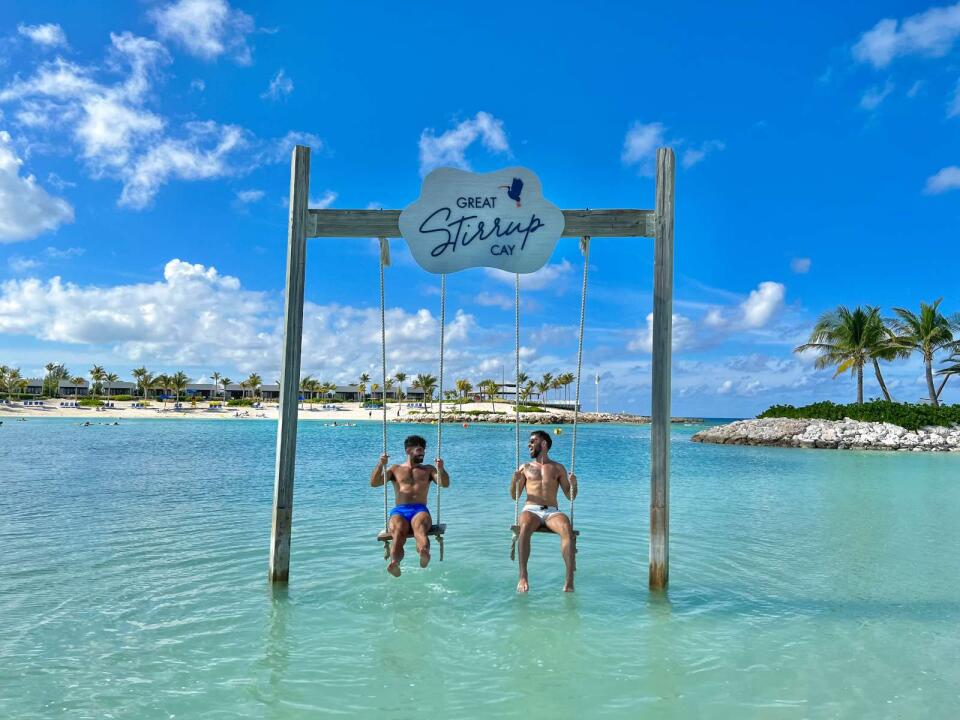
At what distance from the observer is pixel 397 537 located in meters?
6.70

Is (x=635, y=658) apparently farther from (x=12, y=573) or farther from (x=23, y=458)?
(x=23, y=458)

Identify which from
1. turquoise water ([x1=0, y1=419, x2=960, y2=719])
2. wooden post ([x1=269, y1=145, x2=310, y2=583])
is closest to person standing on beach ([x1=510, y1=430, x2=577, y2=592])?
turquoise water ([x1=0, y1=419, x2=960, y2=719])

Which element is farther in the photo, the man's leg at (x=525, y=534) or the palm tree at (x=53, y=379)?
the palm tree at (x=53, y=379)

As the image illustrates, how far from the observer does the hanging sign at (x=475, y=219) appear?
7180 millimetres

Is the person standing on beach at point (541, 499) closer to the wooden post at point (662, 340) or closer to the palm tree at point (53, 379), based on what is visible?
the wooden post at point (662, 340)

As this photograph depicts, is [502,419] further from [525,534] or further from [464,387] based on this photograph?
[525,534]

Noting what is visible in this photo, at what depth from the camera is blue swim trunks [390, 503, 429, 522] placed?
6.87 metres

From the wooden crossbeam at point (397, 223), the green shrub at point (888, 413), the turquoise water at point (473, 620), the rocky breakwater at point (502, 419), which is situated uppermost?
the wooden crossbeam at point (397, 223)

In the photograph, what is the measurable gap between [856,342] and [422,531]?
48.2 m

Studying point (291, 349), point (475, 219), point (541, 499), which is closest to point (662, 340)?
point (541, 499)

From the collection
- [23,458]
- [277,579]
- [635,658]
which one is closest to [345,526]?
[277,579]

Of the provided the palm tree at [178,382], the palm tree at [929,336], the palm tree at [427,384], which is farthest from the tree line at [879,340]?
the palm tree at [178,382]

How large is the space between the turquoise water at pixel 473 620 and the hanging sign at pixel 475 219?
3.90 m

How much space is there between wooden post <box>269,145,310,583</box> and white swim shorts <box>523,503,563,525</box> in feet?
8.95
